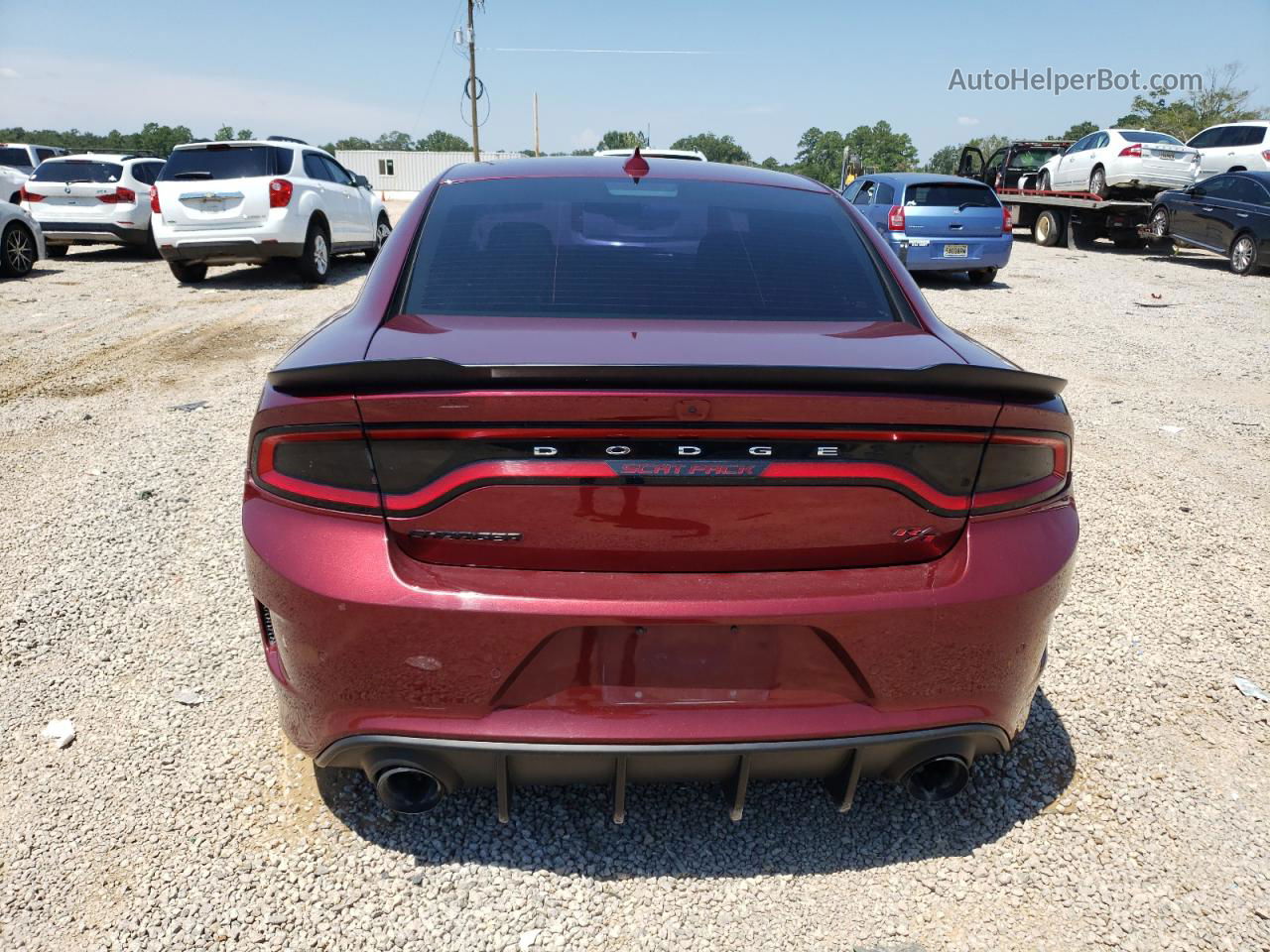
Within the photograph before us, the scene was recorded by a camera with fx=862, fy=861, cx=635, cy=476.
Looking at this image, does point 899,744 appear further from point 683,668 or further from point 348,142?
point 348,142

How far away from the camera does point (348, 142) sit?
112 meters

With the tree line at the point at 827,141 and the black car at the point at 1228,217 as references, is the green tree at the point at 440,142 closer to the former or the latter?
the tree line at the point at 827,141

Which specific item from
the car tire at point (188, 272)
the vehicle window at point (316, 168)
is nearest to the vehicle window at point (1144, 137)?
the vehicle window at point (316, 168)

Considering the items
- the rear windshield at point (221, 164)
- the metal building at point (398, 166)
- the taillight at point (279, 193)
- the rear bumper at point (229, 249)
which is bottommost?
the metal building at point (398, 166)

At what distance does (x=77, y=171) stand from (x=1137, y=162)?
65.7 ft

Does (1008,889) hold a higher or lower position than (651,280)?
lower

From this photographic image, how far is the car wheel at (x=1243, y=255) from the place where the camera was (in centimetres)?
1469

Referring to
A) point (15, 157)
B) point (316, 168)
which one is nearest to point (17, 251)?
point (316, 168)

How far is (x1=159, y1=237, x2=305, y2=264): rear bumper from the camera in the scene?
10.8 meters

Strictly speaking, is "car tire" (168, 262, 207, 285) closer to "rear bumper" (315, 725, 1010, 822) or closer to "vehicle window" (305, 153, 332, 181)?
"vehicle window" (305, 153, 332, 181)

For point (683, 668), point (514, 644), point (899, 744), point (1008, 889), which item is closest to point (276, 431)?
point (514, 644)

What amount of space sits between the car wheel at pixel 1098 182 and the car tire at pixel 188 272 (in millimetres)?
17370

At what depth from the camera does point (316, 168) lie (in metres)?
12.0

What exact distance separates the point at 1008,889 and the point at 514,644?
140 centimetres
